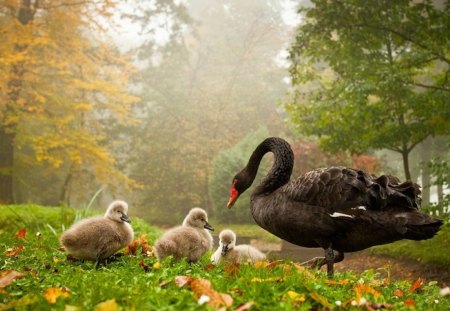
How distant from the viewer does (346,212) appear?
143 inches

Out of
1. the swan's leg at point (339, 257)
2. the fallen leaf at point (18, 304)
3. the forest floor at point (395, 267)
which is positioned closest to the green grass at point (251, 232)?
the forest floor at point (395, 267)

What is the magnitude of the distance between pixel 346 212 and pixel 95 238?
2383 mm

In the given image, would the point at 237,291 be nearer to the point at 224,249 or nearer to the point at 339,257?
the point at 339,257

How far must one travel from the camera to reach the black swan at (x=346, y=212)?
3598 millimetres

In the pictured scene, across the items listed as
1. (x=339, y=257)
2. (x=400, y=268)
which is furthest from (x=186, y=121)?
(x=339, y=257)

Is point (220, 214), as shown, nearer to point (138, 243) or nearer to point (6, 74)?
point (6, 74)

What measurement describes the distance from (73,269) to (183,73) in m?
25.1

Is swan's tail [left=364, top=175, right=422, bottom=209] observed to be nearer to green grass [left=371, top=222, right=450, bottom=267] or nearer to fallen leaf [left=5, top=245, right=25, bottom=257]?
fallen leaf [left=5, top=245, right=25, bottom=257]

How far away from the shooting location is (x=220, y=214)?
20.1m

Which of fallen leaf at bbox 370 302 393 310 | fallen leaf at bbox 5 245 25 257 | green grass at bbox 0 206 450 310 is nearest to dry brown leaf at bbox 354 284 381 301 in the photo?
green grass at bbox 0 206 450 310

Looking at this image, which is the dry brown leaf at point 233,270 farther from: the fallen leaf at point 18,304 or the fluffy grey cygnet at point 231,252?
the fallen leaf at point 18,304

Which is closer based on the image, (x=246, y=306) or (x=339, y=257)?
(x=246, y=306)

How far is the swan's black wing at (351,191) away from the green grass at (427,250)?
5.16 meters

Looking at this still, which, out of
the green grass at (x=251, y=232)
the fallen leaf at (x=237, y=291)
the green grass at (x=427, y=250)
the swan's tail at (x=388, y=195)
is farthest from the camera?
the green grass at (x=251, y=232)
